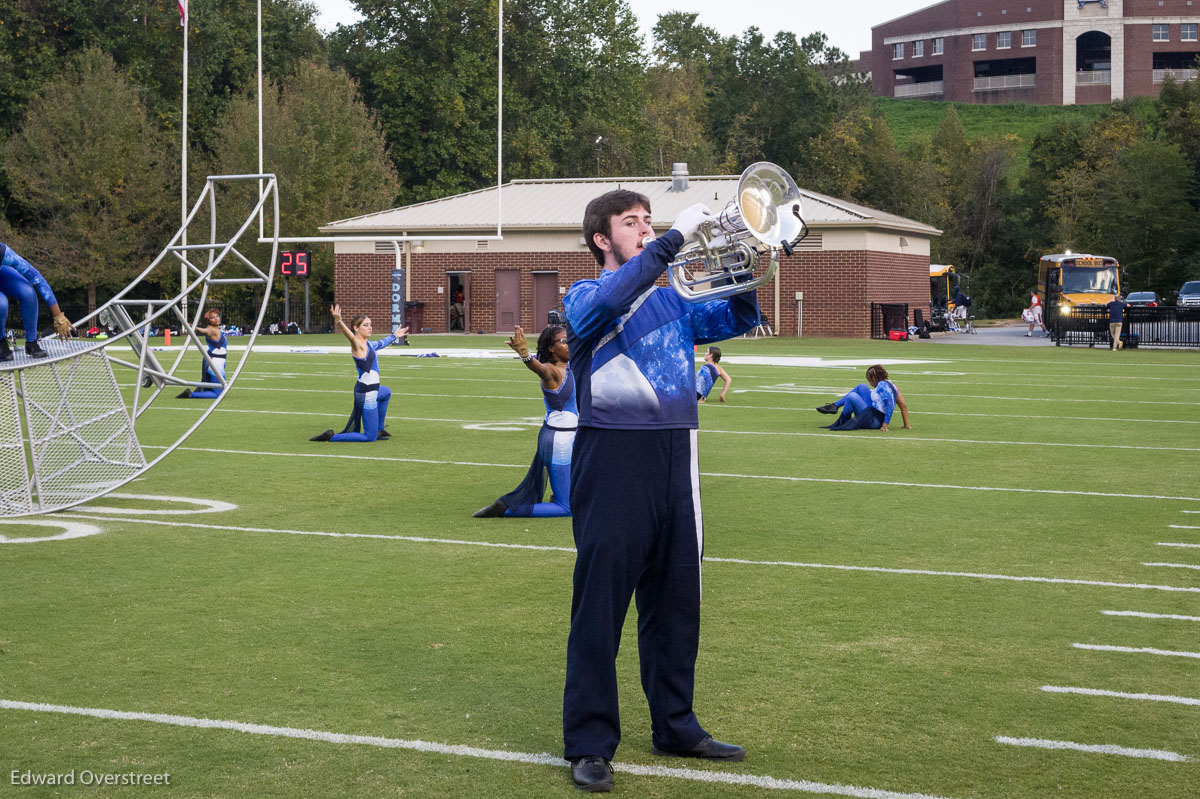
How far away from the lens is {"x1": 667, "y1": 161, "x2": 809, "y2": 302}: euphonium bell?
4395 millimetres

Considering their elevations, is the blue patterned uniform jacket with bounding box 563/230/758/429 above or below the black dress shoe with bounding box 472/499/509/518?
above

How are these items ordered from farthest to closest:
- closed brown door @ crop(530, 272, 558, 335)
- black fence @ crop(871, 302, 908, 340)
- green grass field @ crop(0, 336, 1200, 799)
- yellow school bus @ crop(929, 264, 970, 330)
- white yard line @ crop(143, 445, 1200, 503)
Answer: yellow school bus @ crop(929, 264, 970, 330), closed brown door @ crop(530, 272, 558, 335), black fence @ crop(871, 302, 908, 340), white yard line @ crop(143, 445, 1200, 503), green grass field @ crop(0, 336, 1200, 799)

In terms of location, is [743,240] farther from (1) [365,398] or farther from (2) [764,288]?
(2) [764,288]

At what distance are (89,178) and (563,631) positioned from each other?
45.3 meters

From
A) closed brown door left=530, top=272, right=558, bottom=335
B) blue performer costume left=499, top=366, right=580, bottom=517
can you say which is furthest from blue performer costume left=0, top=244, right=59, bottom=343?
closed brown door left=530, top=272, right=558, bottom=335

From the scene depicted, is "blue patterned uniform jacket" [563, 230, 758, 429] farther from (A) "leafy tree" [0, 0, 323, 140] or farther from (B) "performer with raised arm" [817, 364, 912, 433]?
(A) "leafy tree" [0, 0, 323, 140]

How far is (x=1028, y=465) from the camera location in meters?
12.6

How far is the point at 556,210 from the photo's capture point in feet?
157

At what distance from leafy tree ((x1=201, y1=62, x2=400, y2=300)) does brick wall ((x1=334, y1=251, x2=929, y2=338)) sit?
459cm

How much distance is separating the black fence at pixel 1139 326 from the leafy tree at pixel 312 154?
28015 millimetres

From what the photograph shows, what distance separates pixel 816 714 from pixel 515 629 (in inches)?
71.9

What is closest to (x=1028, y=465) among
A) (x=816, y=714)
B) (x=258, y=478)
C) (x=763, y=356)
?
(x=258, y=478)

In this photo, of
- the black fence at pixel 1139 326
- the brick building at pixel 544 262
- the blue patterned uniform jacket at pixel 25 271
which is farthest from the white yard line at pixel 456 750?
the brick building at pixel 544 262

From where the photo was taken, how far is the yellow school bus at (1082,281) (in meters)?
46.3
